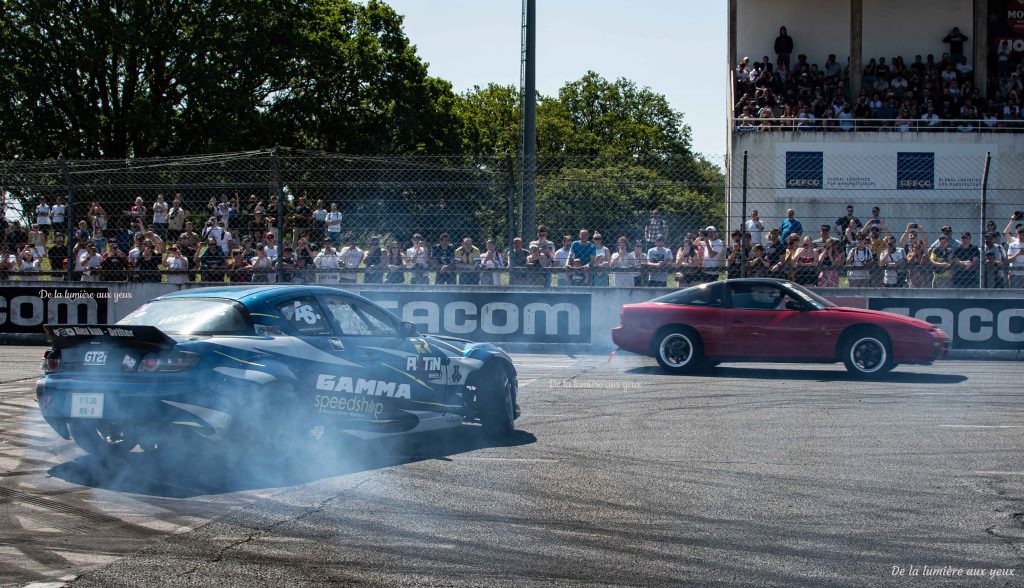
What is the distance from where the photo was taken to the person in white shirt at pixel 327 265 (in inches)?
679

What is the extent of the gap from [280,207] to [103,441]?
9750mm

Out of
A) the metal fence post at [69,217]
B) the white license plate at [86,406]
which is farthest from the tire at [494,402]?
the metal fence post at [69,217]

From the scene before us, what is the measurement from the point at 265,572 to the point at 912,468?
4.60 m

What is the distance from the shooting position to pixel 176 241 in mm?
17953

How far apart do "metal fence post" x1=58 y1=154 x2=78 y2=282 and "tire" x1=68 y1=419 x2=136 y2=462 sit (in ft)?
35.8

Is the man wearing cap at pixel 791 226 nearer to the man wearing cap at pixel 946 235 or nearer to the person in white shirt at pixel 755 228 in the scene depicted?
the person in white shirt at pixel 755 228

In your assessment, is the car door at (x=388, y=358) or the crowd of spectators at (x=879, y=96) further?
the crowd of spectators at (x=879, y=96)

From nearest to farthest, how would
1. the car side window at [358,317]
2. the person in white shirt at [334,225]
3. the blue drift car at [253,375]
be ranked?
the blue drift car at [253,375]
the car side window at [358,317]
the person in white shirt at [334,225]

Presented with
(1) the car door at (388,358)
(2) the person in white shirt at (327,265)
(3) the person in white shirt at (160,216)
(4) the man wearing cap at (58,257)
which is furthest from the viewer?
(4) the man wearing cap at (58,257)

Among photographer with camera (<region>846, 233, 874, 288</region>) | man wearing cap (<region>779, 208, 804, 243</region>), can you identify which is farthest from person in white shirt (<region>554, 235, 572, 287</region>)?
photographer with camera (<region>846, 233, 874, 288</region>)

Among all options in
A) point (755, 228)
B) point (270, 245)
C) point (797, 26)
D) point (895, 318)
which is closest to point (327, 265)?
point (270, 245)

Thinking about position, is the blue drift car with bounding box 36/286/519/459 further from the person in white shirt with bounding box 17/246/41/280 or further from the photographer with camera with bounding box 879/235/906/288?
the person in white shirt with bounding box 17/246/41/280

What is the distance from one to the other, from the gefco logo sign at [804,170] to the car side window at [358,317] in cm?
1993

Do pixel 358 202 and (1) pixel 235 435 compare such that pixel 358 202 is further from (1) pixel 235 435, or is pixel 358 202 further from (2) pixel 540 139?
(2) pixel 540 139
